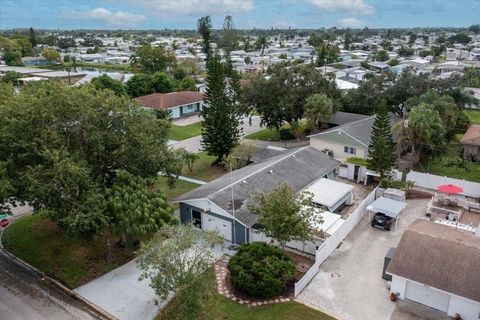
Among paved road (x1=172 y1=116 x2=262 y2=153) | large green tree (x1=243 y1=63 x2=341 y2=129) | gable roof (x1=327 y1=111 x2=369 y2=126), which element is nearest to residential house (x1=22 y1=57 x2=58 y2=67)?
paved road (x1=172 y1=116 x2=262 y2=153)

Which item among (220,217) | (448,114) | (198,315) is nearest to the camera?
(198,315)

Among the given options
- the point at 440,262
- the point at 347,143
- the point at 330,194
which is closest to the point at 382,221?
the point at 330,194

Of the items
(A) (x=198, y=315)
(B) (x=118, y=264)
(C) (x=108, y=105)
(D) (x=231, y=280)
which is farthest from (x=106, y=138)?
(A) (x=198, y=315)

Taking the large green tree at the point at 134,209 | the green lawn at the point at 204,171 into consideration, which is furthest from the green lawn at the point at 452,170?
the large green tree at the point at 134,209

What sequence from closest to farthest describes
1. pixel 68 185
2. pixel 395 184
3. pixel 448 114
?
pixel 68 185
pixel 395 184
pixel 448 114

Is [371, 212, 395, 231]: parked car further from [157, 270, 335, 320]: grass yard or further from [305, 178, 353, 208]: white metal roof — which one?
[157, 270, 335, 320]: grass yard

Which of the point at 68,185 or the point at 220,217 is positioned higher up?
the point at 68,185

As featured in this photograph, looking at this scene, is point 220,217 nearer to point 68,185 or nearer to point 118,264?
point 118,264
